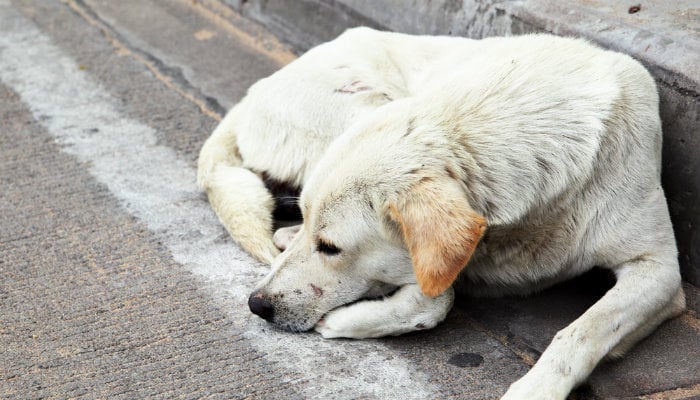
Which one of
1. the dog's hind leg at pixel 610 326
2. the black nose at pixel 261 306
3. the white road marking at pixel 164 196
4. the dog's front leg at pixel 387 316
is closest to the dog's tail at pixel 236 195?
the white road marking at pixel 164 196

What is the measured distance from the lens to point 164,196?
3.89 m

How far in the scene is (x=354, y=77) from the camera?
11.8ft

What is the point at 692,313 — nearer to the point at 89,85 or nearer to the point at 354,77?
the point at 354,77

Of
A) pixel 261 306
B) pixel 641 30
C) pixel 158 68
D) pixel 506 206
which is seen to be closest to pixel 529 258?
pixel 506 206

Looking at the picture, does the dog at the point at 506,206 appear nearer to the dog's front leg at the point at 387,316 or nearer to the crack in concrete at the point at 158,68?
the dog's front leg at the point at 387,316

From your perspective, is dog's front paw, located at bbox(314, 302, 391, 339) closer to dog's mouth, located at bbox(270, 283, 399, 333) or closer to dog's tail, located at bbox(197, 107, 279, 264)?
dog's mouth, located at bbox(270, 283, 399, 333)

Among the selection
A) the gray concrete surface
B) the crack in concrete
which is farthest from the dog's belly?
the crack in concrete

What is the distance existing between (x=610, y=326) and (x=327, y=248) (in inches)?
34.7

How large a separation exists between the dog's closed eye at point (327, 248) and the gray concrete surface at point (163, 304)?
288 millimetres

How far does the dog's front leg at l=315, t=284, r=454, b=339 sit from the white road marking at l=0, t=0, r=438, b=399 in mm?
44

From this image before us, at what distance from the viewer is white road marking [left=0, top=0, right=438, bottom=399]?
275 centimetres

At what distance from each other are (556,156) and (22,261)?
192cm

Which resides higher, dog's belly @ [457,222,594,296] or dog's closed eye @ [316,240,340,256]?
dog's belly @ [457,222,594,296]

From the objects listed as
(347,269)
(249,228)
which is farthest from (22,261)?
(347,269)
